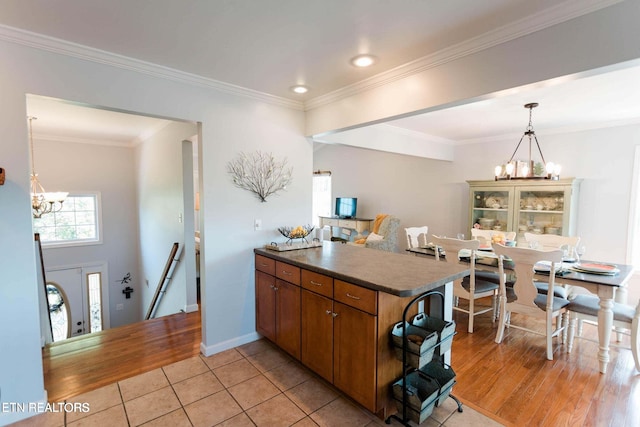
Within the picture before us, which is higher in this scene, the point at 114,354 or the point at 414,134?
the point at 414,134

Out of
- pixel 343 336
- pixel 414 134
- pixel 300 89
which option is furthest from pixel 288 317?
pixel 414 134

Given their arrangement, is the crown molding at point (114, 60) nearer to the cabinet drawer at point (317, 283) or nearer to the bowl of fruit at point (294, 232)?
the bowl of fruit at point (294, 232)

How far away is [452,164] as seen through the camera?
5.69 m

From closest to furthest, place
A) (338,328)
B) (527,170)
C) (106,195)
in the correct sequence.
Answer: (338,328) < (527,170) < (106,195)

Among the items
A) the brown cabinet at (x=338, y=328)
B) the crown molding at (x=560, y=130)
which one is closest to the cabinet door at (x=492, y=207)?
the crown molding at (x=560, y=130)

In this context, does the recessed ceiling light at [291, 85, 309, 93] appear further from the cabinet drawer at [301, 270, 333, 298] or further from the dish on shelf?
the dish on shelf

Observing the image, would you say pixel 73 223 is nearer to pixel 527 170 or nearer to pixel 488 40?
pixel 488 40

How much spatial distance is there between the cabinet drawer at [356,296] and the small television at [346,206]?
5374mm

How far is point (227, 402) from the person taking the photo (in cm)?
210

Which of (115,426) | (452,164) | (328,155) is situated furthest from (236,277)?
(328,155)

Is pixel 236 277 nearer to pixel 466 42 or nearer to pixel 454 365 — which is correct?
pixel 454 365

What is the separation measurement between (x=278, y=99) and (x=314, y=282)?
190 centimetres

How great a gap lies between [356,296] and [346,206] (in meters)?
5.67

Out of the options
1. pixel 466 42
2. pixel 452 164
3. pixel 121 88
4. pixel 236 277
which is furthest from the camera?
pixel 452 164
